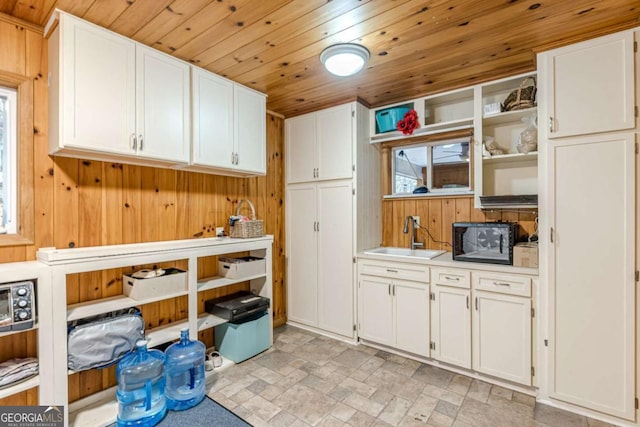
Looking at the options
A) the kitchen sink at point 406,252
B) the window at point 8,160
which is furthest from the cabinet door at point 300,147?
the window at point 8,160

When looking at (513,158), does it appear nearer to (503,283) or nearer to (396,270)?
(503,283)

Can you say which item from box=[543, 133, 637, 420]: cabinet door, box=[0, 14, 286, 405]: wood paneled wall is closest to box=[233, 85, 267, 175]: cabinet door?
box=[0, 14, 286, 405]: wood paneled wall

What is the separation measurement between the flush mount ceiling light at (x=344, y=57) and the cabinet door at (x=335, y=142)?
2.86 ft

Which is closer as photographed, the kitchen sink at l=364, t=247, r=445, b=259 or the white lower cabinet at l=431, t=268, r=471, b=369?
the white lower cabinet at l=431, t=268, r=471, b=369

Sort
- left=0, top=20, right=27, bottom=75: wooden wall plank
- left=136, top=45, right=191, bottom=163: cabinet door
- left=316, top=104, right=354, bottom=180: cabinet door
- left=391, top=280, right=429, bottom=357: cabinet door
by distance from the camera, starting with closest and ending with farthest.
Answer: left=0, top=20, right=27, bottom=75: wooden wall plank < left=136, top=45, right=191, bottom=163: cabinet door < left=391, top=280, right=429, bottom=357: cabinet door < left=316, top=104, right=354, bottom=180: cabinet door

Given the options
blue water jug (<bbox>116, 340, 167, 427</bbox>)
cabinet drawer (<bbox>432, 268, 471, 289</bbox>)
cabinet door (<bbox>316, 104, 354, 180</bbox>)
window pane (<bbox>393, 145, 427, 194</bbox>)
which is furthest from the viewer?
window pane (<bbox>393, 145, 427, 194</bbox>)

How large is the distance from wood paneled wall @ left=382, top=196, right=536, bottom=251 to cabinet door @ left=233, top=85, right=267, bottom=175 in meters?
1.47

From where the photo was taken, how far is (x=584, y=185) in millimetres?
2070

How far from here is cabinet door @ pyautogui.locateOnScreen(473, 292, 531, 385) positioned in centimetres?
229

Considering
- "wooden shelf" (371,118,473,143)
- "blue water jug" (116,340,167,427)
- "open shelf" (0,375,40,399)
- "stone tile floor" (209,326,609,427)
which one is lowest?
"stone tile floor" (209,326,609,427)

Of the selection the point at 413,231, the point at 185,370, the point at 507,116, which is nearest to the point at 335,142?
the point at 413,231

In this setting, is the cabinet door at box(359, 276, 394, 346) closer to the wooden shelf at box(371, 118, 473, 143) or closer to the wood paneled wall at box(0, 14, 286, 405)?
the wood paneled wall at box(0, 14, 286, 405)

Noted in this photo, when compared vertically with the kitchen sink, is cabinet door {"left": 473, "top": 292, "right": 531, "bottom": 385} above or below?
below

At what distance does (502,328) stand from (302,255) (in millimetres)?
Result: 1989
